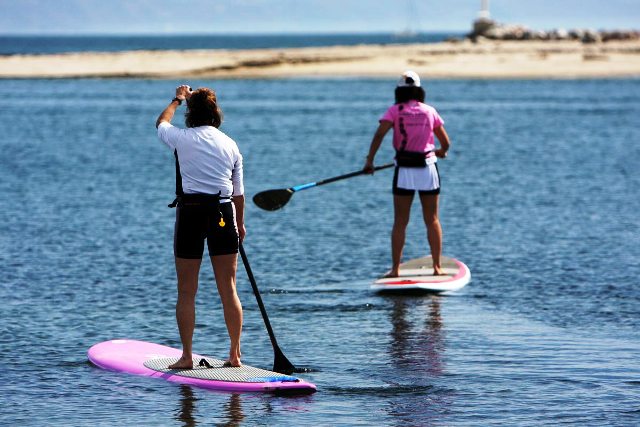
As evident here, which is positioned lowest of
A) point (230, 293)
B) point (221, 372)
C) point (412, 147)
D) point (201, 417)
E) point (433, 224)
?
point (201, 417)

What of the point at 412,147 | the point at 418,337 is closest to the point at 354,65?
the point at 412,147

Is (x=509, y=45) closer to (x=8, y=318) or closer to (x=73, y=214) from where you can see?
(x=73, y=214)

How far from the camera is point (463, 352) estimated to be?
9.60 m

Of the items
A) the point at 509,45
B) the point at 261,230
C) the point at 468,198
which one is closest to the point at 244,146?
the point at 468,198

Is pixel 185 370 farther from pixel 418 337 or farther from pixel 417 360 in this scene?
pixel 418 337

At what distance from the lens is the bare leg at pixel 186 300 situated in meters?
8.24

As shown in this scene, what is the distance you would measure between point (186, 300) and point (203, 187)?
33.3 inches

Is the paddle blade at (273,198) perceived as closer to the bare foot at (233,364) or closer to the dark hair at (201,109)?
the bare foot at (233,364)

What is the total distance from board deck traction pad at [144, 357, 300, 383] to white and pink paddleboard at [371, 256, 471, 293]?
3.36 m

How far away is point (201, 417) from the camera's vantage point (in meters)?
7.86

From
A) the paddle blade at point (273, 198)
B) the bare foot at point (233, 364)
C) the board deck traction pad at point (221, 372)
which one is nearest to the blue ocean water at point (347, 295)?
the board deck traction pad at point (221, 372)

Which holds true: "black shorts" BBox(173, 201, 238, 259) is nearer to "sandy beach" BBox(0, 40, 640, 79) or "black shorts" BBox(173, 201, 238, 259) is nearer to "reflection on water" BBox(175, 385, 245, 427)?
"reflection on water" BBox(175, 385, 245, 427)

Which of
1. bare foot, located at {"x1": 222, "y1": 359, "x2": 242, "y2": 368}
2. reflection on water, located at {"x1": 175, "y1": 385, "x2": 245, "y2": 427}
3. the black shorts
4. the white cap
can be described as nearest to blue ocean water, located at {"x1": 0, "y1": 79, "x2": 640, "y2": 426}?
reflection on water, located at {"x1": 175, "y1": 385, "x2": 245, "y2": 427}

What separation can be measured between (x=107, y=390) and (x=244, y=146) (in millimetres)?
23378
